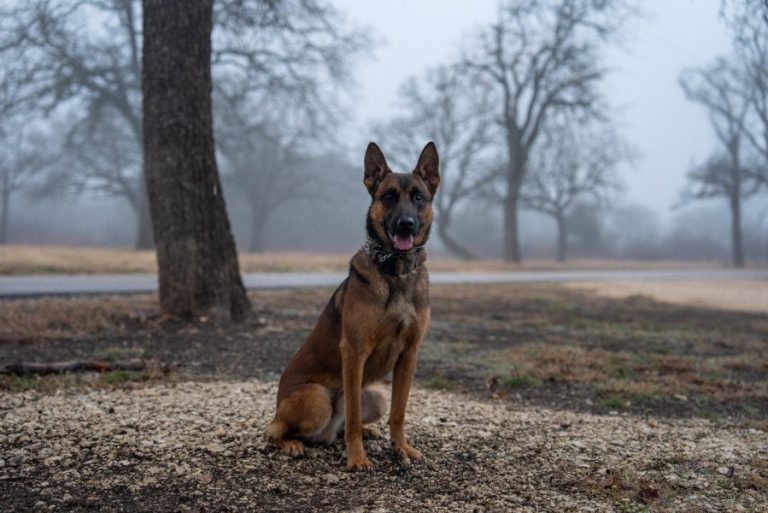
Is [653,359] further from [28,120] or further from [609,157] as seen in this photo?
[609,157]

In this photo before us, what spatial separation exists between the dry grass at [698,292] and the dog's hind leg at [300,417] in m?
13.7

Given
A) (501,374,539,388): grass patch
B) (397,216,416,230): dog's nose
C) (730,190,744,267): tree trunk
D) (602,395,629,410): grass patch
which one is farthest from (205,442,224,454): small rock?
(730,190,744,267): tree trunk

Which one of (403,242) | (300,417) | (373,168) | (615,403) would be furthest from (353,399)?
(615,403)

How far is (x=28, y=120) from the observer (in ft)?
76.6

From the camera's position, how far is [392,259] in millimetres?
4074

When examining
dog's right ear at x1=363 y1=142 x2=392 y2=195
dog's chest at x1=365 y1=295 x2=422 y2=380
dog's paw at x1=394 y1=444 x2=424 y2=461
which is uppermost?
dog's right ear at x1=363 y1=142 x2=392 y2=195

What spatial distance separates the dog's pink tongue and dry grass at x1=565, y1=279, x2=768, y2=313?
13.5 metres

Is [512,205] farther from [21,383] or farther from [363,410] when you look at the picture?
[363,410]

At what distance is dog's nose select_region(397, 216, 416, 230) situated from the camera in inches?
155

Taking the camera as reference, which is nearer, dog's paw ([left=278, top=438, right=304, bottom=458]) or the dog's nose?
the dog's nose

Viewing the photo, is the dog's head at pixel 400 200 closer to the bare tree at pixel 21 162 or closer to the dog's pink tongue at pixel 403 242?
the dog's pink tongue at pixel 403 242

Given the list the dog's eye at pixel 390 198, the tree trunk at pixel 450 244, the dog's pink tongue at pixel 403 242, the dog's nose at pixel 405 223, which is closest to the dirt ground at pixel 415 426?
the dog's pink tongue at pixel 403 242

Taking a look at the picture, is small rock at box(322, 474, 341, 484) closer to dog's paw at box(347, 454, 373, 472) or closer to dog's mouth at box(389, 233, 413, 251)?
dog's paw at box(347, 454, 373, 472)

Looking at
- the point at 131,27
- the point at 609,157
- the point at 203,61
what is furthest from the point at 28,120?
the point at 609,157
